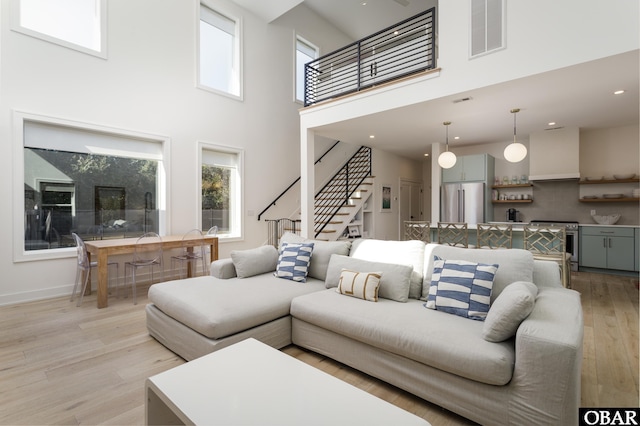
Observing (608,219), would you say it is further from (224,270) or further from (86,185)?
(86,185)

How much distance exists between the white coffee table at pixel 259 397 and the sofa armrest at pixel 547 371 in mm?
720

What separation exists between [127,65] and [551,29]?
5566 mm

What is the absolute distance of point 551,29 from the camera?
10.3 feet

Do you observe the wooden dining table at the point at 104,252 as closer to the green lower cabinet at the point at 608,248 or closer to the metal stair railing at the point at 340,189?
the metal stair railing at the point at 340,189

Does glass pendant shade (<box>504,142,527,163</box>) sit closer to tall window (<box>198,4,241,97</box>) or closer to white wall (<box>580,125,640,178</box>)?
white wall (<box>580,125,640,178</box>)

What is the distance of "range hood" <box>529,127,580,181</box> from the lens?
18.8 feet

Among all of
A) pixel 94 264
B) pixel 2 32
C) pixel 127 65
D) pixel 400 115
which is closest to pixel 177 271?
pixel 94 264

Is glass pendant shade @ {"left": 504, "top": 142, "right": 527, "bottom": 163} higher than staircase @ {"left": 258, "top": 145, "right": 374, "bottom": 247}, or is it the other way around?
glass pendant shade @ {"left": 504, "top": 142, "right": 527, "bottom": 163}

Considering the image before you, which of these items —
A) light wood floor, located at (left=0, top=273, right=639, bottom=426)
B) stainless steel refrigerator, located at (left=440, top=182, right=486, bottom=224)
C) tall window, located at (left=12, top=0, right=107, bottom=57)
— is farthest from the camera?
stainless steel refrigerator, located at (left=440, top=182, right=486, bottom=224)

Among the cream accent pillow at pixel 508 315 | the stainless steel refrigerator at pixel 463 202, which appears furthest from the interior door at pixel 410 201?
the cream accent pillow at pixel 508 315

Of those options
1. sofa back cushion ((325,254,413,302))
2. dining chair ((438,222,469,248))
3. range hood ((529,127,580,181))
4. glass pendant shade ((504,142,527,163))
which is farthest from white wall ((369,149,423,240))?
sofa back cushion ((325,254,413,302))

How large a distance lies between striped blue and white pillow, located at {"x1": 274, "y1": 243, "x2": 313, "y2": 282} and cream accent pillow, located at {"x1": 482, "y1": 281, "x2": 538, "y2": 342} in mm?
1803

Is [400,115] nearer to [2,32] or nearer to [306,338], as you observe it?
[306,338]

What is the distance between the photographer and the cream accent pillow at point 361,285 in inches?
97.2
